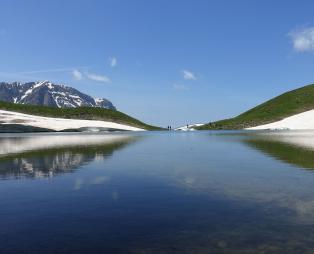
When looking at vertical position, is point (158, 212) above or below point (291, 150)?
below

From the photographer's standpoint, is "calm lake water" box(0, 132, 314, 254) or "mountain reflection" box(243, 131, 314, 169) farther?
"mountain reflection" box(243, 131, 314, 169)

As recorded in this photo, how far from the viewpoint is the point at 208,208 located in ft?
51.5

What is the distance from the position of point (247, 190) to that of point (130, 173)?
1002 cm

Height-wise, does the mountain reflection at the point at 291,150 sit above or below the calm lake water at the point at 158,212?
above

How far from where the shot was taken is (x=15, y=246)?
1102cm

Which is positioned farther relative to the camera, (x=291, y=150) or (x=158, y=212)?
(x=291, y=150)

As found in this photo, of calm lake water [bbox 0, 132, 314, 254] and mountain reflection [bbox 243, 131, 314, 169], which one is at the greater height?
mountain reflection [bbox 243, 131, 314, 169]

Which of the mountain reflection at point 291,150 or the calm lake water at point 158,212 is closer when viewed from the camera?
the calm lake water at point 158,212

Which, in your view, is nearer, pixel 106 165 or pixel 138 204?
pixel 138 204

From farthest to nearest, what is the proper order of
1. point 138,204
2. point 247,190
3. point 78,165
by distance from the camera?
point 78,165, point 247,190, point 138,204

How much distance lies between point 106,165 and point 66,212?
17.0 meters

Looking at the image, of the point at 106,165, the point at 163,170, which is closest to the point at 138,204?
the point at 163,170

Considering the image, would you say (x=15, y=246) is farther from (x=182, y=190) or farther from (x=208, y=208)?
(x=182, y=190)

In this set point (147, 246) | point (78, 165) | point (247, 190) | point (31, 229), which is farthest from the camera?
point (78, 165)
